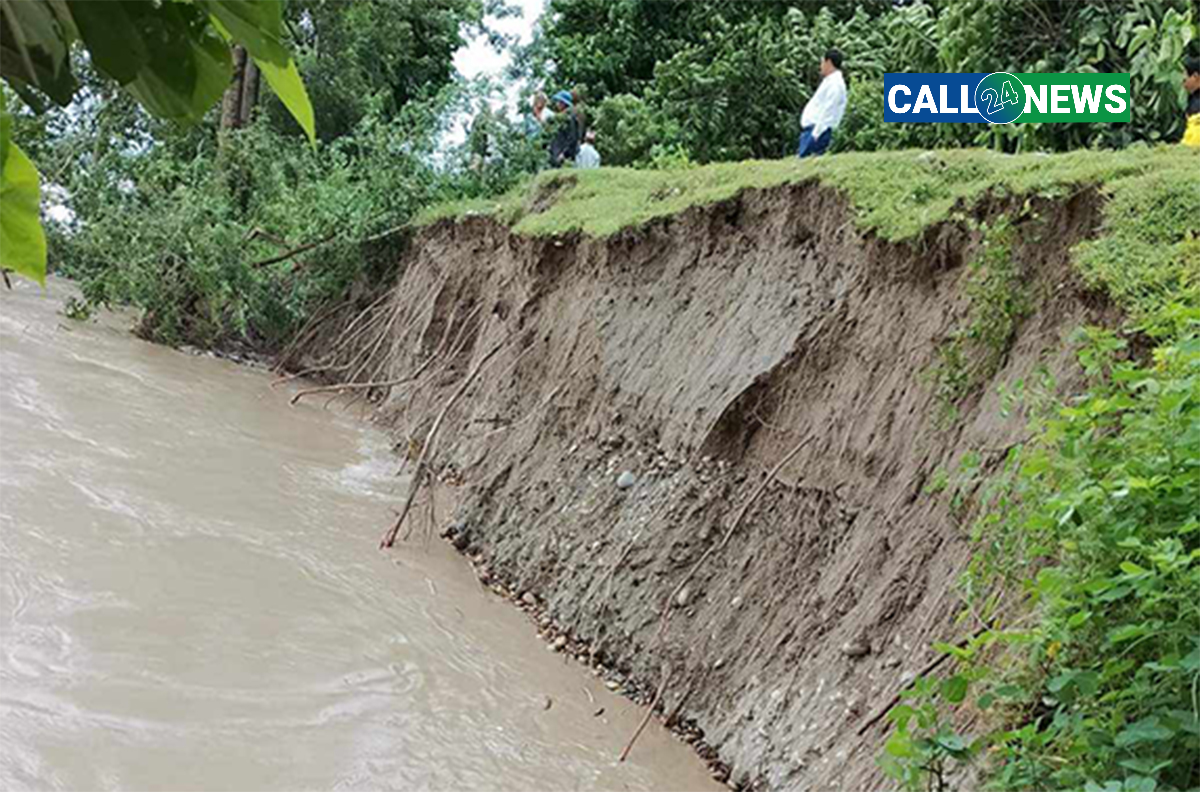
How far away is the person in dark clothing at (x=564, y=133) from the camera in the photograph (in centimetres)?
1163

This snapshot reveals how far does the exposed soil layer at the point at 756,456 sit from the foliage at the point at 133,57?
10.6 ft

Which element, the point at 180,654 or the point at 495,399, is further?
the point at 495,399

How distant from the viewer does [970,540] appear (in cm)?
369

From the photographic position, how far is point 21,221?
83cm

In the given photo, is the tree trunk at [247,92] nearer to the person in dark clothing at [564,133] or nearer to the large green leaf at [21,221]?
the person in dark clothing at [564,133]

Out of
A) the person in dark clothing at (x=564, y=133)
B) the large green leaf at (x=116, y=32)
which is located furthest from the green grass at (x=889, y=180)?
the large green leaf at (x=116, y=32)

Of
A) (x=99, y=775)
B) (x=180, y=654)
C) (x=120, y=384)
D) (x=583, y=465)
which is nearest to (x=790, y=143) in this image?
(x=583, y=465)

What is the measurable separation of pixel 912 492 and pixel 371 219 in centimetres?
897

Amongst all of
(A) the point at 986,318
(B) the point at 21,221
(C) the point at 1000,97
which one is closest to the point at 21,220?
(B) the point at 21,221

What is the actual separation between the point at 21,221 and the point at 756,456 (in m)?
4.54

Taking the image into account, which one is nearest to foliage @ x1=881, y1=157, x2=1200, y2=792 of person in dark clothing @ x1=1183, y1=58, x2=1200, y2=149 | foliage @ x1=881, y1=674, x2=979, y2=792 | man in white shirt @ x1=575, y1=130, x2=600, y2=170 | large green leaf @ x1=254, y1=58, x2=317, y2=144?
foliage @ x1=881, y1=674, x2=979, y2=792

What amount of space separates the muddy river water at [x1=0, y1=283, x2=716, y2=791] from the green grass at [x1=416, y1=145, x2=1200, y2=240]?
251cm

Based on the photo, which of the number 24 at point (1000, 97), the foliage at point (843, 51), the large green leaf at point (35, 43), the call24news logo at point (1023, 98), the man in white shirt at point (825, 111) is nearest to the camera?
the large green leaf at point (35, 43)

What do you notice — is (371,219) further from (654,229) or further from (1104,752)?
(1104,752)
